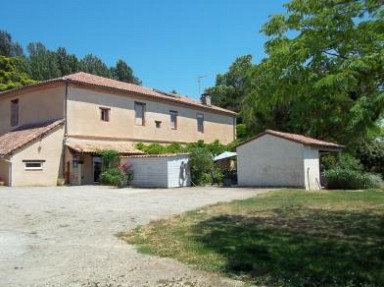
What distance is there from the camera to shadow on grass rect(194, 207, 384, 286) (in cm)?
677

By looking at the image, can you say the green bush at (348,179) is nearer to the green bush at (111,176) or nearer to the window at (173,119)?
the green bush at (111,176)

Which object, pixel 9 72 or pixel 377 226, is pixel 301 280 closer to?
pixel 377 226

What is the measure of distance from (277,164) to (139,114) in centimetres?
1373

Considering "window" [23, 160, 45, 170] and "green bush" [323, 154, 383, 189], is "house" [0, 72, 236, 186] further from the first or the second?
"green bush" [323, 154, 383, 189]

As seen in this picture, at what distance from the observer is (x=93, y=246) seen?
9.30 m

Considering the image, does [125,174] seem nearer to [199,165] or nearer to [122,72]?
[199,165]

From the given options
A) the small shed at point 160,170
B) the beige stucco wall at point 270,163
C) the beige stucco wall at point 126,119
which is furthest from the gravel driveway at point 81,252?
the beige stucco wall at point 126,119

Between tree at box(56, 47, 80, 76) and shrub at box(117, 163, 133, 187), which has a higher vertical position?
tree at box(56, 47, 80, 76)

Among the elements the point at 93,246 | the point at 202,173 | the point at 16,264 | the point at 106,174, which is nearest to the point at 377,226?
the point at 93,246

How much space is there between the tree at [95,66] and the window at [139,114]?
136ft

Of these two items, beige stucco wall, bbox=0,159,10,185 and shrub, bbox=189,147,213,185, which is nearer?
beige stucco wall, bbox=0,159,10,185

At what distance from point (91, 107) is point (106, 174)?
559 cm

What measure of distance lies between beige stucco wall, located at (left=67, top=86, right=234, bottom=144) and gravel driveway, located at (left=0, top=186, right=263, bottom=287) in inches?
633

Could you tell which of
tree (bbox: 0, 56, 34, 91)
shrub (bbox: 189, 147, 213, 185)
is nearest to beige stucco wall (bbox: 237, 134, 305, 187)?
shrub (bbox: 189, 147, 213, 185)
